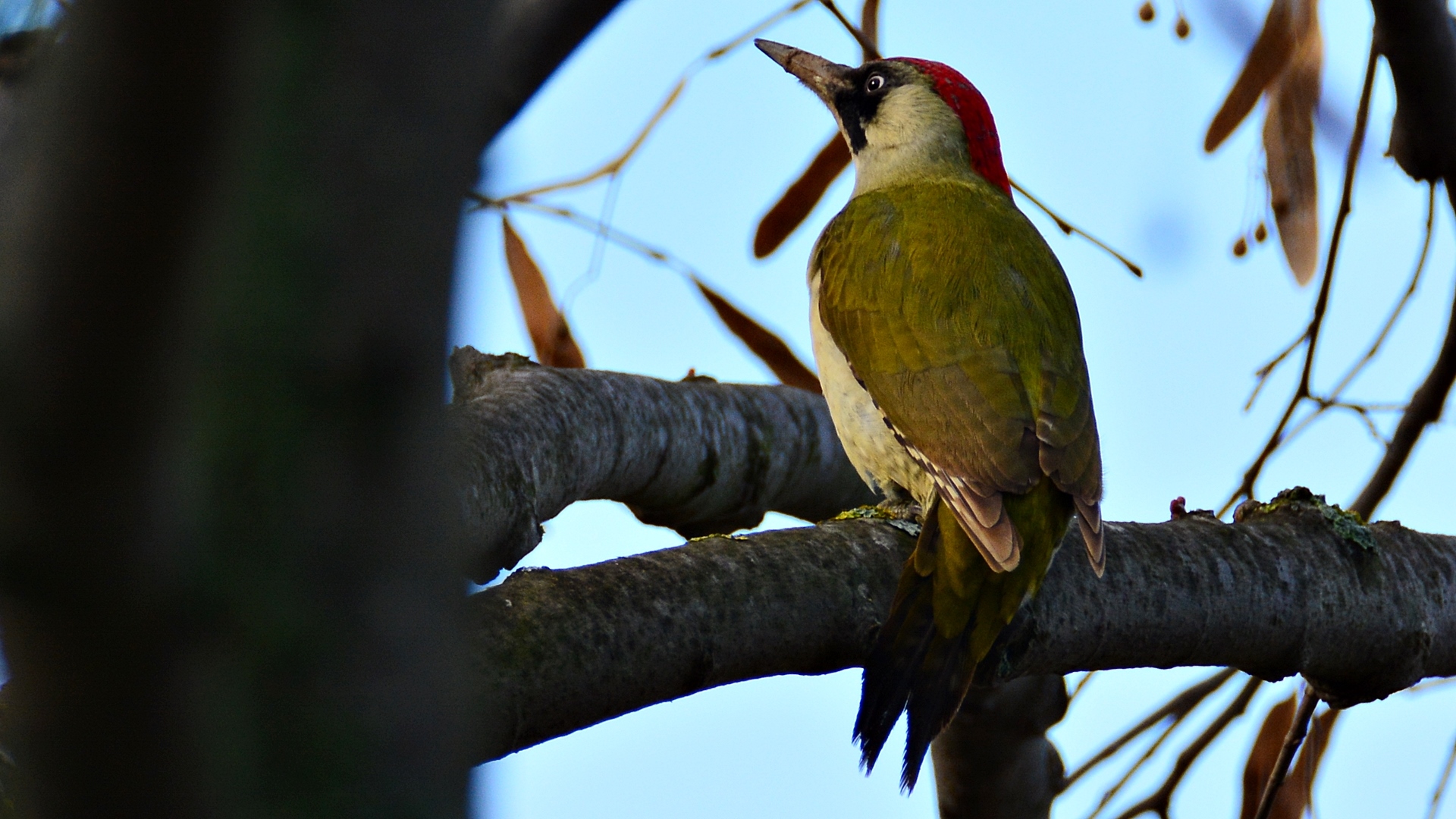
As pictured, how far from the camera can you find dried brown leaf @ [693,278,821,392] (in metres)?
2.86

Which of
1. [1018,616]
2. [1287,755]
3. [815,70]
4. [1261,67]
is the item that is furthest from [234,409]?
[815,70]

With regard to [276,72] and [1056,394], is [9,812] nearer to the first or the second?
[276,72]

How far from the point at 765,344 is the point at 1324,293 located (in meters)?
1.12

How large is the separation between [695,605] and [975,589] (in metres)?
0.51

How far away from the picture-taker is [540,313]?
2.91 meters

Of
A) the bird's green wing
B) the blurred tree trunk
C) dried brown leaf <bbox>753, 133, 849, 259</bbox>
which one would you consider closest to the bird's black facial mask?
dried brown leaf <bbox>753, 133, 849, 259</bbox>

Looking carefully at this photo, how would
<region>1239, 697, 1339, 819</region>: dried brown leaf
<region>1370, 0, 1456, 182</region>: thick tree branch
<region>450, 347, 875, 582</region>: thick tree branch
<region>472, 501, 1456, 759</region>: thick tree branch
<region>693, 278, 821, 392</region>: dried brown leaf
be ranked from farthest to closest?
<region>693, 278, 821, 392</region>: dried brown leaf
<region>1239, 697, 1339, 819</region>: dried brown leaf
<region>1370, 0, 1456, 182</region>: thick tree branch
<region>450, 347, 875, 582</region>: thick tree branch
<region>472, 501, 1456, 759</region>: thick tree branch

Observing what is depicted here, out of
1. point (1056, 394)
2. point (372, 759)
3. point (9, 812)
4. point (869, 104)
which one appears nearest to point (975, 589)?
point (1056, 394)

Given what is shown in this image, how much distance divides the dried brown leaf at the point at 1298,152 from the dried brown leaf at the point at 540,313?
1.48 meters

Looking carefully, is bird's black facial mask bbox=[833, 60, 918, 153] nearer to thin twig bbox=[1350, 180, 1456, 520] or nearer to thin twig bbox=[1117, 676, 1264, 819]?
thin twig bbox=[1350, 180, 1456, 520]

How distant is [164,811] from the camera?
1.33 ft

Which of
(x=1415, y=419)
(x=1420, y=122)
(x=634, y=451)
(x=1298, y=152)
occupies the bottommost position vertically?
(x=634, y=451)

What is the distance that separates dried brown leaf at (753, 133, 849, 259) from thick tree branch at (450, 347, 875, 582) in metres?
0.31

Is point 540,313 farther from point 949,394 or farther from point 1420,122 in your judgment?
point 1420,122
